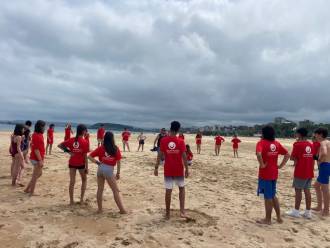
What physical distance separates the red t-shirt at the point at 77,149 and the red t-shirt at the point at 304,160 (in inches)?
187

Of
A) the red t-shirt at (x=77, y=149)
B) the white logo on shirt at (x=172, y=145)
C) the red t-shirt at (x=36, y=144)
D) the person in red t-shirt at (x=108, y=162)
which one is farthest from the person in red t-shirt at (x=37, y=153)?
the white logo on shirt at (x=172, y=145)

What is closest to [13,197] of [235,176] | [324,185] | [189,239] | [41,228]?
[41,228]

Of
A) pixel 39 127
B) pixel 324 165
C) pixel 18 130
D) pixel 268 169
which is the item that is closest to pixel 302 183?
pixel 324 165

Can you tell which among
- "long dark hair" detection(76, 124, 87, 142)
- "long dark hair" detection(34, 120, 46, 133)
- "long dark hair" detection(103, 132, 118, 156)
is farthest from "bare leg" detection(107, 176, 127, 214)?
"long dark hair" detection(34, 120, 46, 133)

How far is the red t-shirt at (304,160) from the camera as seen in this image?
798 centimetres

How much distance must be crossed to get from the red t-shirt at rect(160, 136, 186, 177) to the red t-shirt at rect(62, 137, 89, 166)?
1962mm

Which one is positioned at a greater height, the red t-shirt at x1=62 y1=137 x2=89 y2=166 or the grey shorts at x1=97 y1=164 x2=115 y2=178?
the red t-shirt at x1=62 y1=137 x2=89 y2=166

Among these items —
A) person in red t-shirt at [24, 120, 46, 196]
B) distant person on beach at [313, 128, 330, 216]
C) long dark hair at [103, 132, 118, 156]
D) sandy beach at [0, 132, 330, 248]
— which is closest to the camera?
sandy beach at [0, 132, 330, 248]

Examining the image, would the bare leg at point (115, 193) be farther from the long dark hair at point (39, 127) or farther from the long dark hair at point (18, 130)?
the long dark hair at point (18, 130)

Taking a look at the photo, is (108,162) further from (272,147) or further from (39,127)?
(272,147)

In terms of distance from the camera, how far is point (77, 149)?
26.7 ft

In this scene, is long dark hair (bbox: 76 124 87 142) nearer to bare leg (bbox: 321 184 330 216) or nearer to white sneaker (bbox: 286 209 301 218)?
white sneaker (bbox: 286 209 301 218)

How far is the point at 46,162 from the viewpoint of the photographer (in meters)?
15.2

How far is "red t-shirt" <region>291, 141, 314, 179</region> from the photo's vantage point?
7.98 metres
